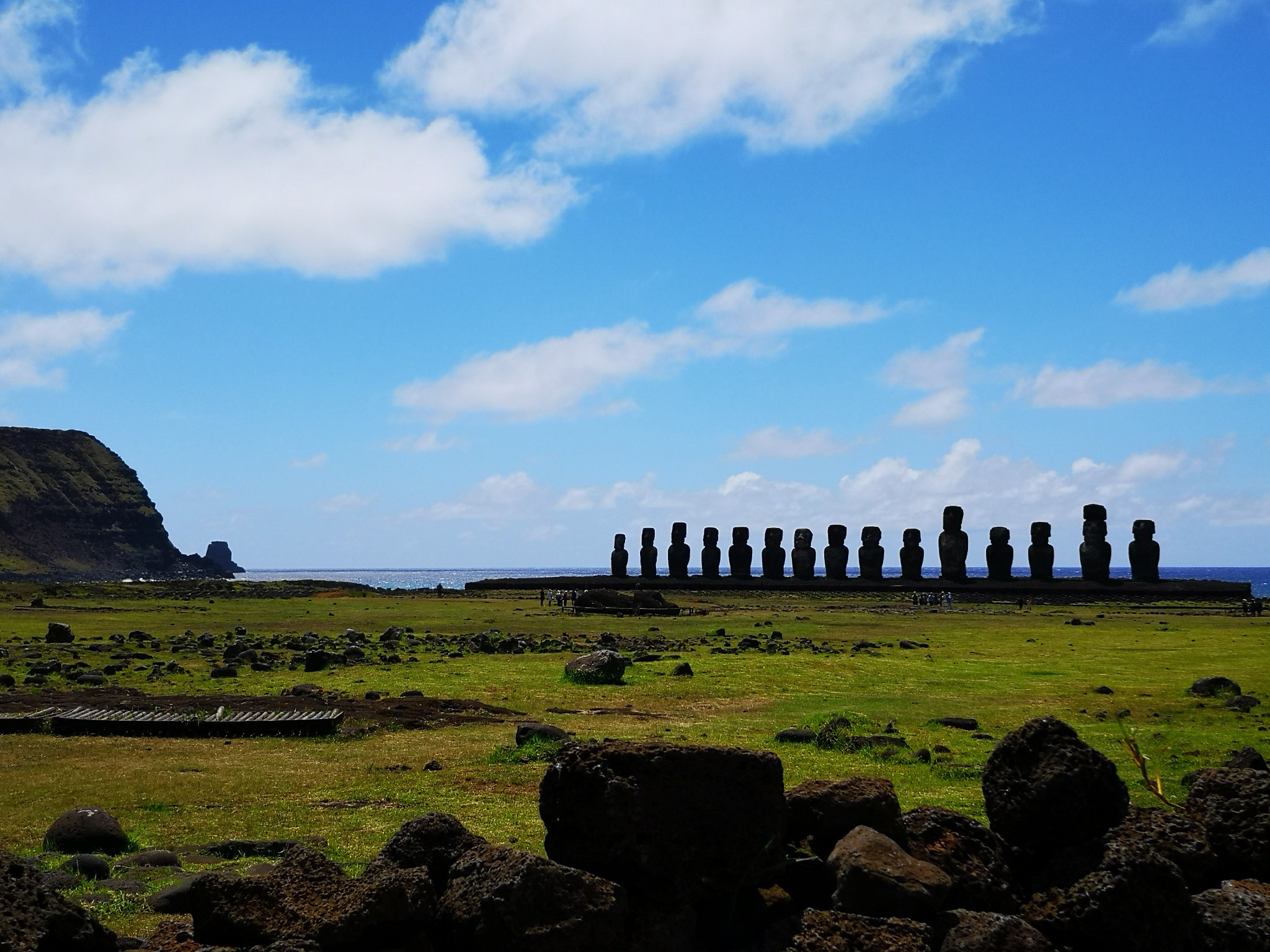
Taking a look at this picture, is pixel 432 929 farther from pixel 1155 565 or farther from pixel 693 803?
pixel 1155 565

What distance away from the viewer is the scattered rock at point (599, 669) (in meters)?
23.4

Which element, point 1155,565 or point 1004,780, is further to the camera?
point 1155,565

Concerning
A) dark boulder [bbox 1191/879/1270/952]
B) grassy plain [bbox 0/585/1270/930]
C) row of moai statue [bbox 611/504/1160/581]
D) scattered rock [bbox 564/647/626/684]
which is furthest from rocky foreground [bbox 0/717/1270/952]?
row of moai statue [bbox 611/504/1160/581]

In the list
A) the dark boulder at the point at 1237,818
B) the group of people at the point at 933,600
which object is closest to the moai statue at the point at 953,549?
the group of people at the point at 933,600

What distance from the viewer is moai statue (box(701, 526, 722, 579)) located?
97.1m

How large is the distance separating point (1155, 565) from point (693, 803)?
8144cm

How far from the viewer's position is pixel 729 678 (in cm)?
2453

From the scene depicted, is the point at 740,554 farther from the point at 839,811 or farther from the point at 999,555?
the point at 839,811

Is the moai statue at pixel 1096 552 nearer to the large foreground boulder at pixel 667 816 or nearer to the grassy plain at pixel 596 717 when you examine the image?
the grassy plain at pixel 596 717

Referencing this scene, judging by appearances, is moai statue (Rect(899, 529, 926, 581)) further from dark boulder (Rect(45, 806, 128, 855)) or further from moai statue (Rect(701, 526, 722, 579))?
dark boulder (Rect(45, 806, 128, 855))

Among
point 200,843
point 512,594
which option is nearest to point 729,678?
point 200,843

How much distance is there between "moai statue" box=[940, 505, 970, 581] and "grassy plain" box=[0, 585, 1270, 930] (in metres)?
36.4

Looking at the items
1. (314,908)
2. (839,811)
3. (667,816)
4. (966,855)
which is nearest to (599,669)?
(839,811)

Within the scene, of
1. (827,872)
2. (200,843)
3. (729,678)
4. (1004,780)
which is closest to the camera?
(827,872)
